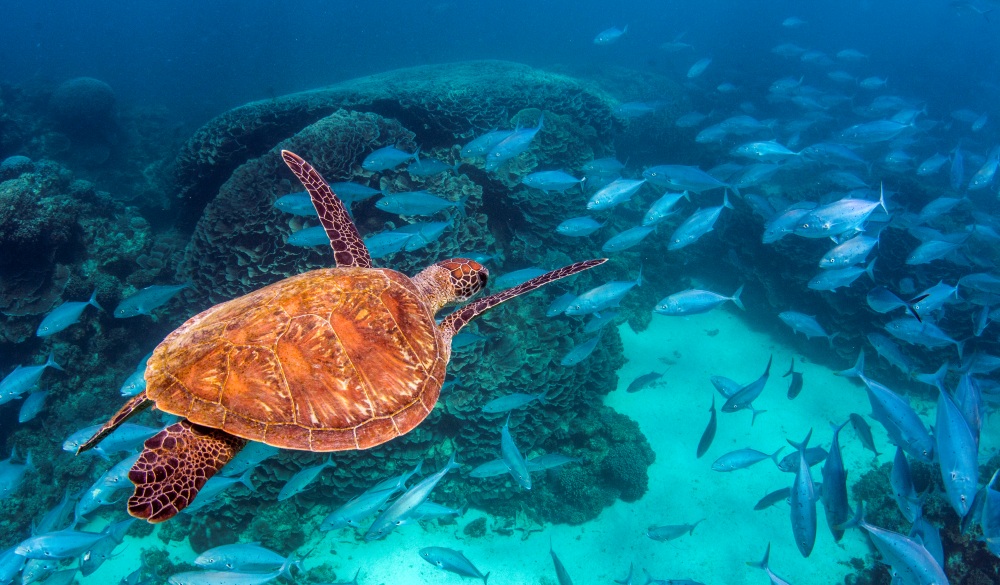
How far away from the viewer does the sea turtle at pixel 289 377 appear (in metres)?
2.24

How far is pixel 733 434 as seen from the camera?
6.91 m

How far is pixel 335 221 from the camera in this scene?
3697 mm

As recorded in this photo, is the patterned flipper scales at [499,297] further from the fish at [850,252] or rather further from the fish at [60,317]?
the fish at [60,317]

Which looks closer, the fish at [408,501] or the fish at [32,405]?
the fish at [408,501]

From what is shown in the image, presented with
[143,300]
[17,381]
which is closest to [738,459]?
[143,300]

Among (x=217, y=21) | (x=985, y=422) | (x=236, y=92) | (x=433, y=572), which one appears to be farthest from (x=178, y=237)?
(x=217, y=21)

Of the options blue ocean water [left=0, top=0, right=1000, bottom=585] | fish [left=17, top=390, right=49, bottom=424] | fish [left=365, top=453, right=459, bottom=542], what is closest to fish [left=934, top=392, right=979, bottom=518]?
blue ocean water [left=0, top=0, right=1000, bottom=585]

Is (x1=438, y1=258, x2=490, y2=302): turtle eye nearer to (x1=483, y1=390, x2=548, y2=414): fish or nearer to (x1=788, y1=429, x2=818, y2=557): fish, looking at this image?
(x1=483, y1=390, x2=548, y2=414): fish

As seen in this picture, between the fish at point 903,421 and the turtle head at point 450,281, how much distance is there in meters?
4.39

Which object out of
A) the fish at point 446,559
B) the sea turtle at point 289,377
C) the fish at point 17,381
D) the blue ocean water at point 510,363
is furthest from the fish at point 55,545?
the fish at point 446,559

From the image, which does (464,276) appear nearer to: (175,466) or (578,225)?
(175,466)

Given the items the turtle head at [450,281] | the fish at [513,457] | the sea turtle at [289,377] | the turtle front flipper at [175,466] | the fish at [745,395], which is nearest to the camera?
the turtle front flipper at [175,466]

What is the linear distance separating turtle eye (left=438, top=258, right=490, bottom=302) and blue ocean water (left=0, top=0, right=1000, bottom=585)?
59 mm

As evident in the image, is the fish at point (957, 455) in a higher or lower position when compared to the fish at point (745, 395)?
higher
